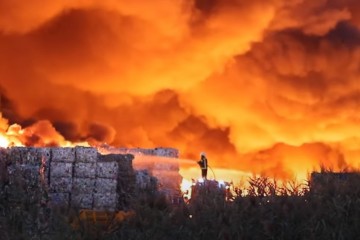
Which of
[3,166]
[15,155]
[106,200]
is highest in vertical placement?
[15,155]

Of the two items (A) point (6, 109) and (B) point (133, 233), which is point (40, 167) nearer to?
(B) point (133, 233)

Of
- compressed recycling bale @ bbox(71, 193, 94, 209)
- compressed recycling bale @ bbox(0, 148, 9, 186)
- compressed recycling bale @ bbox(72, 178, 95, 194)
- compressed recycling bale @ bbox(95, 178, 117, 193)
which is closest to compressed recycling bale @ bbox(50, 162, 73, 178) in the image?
compressed recycling bale @ bbox(72, 178, 95, 194)

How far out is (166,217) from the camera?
9.02 m

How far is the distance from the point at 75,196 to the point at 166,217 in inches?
403

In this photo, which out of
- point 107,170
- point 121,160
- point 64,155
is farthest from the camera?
point 121,160

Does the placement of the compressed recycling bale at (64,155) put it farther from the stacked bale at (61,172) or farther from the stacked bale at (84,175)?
A: the stacked bale at (84,175)

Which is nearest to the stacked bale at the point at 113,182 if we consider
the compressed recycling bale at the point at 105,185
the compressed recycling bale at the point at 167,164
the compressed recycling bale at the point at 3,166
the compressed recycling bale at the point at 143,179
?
the compressed recycling bale at the point at 105,185

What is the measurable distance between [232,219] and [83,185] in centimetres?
1081

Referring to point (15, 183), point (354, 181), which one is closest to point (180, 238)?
point (354, 181)

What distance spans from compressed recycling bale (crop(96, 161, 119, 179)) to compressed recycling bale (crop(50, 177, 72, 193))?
2.62ft

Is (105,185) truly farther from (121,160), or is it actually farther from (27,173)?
(27,173)

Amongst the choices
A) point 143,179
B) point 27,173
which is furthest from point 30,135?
point 27,173

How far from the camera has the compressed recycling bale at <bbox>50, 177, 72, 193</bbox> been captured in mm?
19062

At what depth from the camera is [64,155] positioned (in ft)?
64.2
